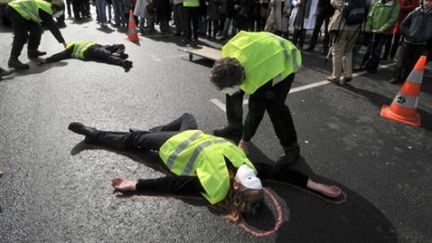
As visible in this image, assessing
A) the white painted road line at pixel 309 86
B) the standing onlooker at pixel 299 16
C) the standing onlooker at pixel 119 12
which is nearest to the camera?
the white painted road line at pixel 309 86

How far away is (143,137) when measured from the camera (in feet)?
11.8

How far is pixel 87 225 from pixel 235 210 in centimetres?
124

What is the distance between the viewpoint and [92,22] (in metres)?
12.1

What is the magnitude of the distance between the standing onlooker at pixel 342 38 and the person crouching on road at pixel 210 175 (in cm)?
349

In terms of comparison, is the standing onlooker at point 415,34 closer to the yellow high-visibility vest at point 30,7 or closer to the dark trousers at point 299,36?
the dark trousers at point 299,36

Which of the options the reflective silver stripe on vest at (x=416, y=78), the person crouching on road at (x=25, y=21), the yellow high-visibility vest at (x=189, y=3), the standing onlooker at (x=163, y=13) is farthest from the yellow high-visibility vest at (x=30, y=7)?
the reflective silver stripe on vest at (x=416, y=78)

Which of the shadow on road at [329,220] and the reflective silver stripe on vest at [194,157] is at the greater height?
the reflective silver stripe on vest at [194,157]

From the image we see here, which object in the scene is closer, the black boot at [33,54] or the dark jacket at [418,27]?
the dark jacket at [418,27]

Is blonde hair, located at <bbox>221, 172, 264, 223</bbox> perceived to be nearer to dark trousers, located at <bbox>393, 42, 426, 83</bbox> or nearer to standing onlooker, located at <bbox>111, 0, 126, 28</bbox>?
dark trousers, located at <bbox>393, 42, 426, 83</bbox>

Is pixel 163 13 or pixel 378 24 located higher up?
pixel 378 24

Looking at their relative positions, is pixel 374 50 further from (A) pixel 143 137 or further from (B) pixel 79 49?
(B) pixel 79 49

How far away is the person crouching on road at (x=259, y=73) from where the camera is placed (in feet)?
9.64

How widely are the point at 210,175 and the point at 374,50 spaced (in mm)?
5800

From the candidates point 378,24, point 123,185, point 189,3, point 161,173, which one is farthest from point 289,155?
point 189,3
